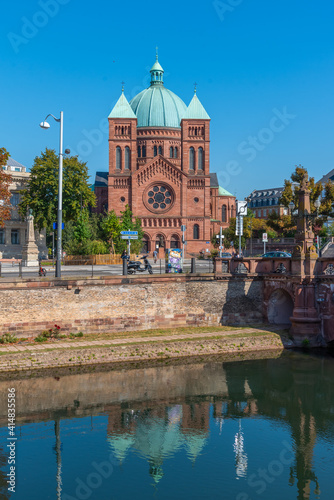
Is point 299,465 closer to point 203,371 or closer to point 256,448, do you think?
point 256,448

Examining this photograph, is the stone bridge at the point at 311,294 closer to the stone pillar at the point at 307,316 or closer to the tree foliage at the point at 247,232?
the stone pillar at the point at 307,316

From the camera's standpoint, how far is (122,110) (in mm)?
90188

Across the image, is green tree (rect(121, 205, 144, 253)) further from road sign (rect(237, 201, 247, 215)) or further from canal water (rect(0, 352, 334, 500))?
canal water (rect(0, 352, 334, 500))

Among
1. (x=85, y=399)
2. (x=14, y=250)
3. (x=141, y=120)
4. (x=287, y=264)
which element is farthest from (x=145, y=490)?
(x=141, y=120)

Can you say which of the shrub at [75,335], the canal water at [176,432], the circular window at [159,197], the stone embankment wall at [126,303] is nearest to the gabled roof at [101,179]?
the circular window at [159,197]

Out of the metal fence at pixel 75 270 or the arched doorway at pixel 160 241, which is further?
the arched doorway at pixel 160 241

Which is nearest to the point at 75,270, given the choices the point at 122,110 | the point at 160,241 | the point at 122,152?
the point at 160,241

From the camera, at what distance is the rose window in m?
87.9

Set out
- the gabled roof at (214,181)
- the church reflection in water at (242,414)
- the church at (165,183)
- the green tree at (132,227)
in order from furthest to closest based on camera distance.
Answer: the gabled roof at (214,181) < the church at (165,183) < the green tree at (132,227) < the church reflection in water at (242,414)

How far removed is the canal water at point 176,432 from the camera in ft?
56.4

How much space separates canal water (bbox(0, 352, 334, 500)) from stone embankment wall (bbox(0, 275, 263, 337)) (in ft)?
15.7

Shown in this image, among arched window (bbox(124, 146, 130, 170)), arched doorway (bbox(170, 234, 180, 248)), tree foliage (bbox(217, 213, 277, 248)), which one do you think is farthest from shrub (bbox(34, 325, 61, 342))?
arched window (bbox(124, 146, 130, 170))

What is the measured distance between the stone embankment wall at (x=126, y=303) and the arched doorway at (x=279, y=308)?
0.76 m

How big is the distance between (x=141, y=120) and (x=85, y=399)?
77.8 m
